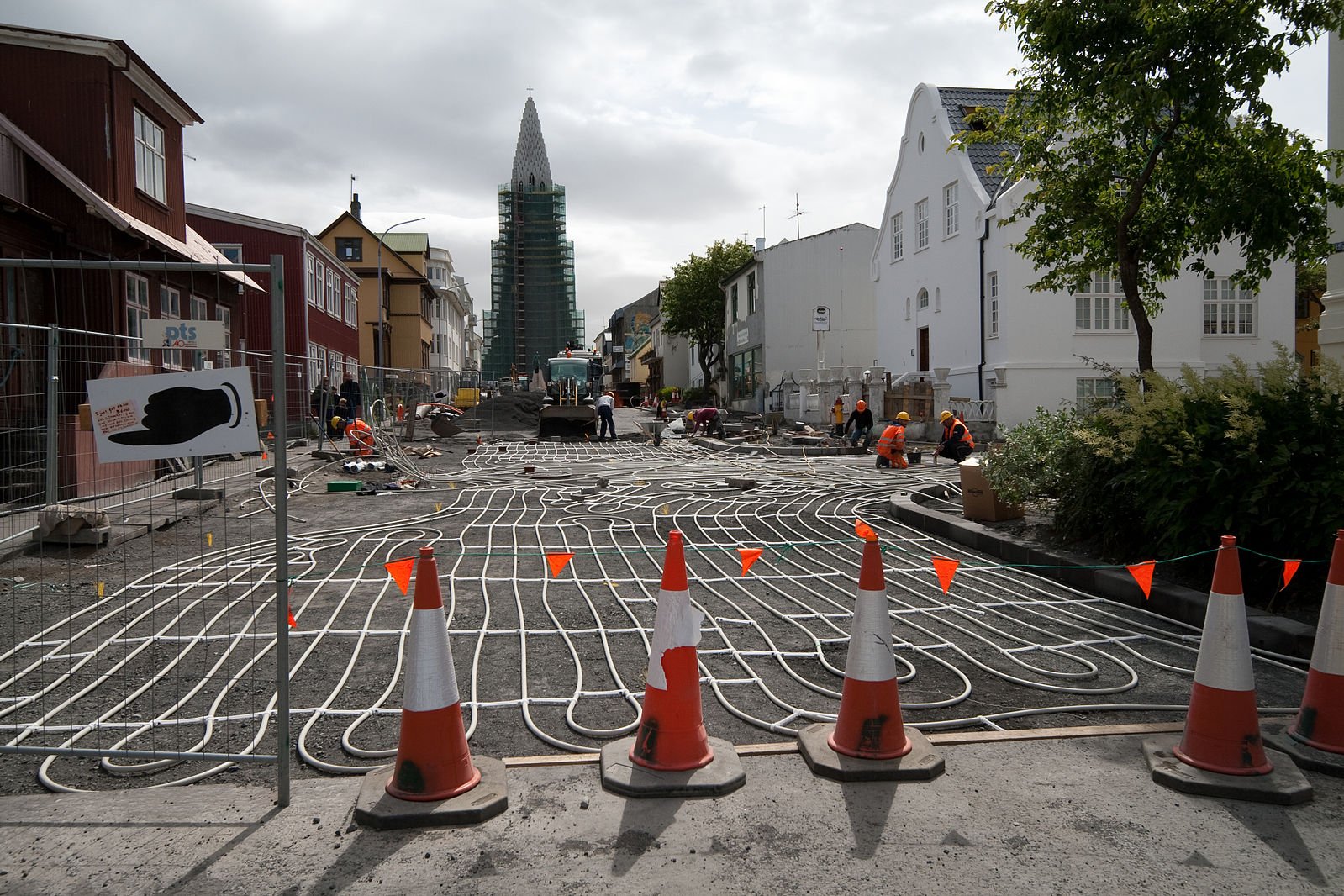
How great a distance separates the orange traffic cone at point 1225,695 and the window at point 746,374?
37.1m

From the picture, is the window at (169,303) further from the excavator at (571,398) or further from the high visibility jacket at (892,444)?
the excavator at (571,398)

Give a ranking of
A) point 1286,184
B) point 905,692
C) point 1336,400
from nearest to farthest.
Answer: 1. point 905,692
2. point 1336,400
3. point 1286,184

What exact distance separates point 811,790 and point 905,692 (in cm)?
141

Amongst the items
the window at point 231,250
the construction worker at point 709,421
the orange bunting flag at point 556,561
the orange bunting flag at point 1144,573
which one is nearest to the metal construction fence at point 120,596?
the orange bunting flag at point 556,561

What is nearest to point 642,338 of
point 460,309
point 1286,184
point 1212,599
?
point 460,309

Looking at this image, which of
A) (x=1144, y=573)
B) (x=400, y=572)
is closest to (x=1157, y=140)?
(x=1144, y=573)

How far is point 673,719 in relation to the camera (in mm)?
3850

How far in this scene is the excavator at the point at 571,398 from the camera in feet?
103

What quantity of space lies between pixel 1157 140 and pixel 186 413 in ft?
36.1

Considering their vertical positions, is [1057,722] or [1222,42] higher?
[1222,42]

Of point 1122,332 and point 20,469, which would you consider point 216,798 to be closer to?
point 20,469

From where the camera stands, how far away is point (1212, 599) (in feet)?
13.2

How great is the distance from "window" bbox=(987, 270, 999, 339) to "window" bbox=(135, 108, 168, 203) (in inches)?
814

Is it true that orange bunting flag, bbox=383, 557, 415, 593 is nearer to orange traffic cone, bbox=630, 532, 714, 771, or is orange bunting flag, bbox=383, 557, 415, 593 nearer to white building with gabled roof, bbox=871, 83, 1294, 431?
orange traffic cone, bbox=630, 532, 714, 771
